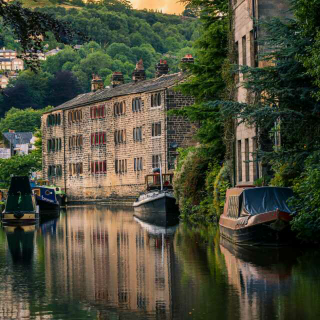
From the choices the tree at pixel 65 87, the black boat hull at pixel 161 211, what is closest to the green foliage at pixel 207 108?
the black boat hull at pixel 161 211

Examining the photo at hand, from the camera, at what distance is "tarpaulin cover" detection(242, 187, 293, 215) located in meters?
29.4

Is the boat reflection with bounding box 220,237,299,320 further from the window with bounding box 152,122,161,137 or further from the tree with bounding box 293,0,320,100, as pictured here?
the window with bounding box 152,122,161,137

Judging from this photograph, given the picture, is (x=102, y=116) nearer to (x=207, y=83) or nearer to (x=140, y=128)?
(x=140, y=128)

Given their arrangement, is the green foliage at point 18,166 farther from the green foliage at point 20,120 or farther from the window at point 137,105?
the green foliage at point 20,120

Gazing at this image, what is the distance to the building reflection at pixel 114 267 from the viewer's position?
60.0ft

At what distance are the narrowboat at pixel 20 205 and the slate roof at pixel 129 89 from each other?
23797 mm

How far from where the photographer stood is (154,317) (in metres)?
15.9

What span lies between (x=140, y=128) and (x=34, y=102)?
389 ft

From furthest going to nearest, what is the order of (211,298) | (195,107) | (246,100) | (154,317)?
(195,107), (246,100), (211,298), (154,317)

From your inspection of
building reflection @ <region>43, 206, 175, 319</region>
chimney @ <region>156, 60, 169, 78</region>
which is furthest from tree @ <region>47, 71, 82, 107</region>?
building reflection @ <region>43, 206, 175, 319</region>

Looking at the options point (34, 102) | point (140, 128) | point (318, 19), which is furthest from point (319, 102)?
point (34, 102)

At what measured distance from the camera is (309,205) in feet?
90.2

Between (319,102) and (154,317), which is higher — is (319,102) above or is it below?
above

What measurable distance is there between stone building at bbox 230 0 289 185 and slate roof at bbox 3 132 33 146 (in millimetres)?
129308
